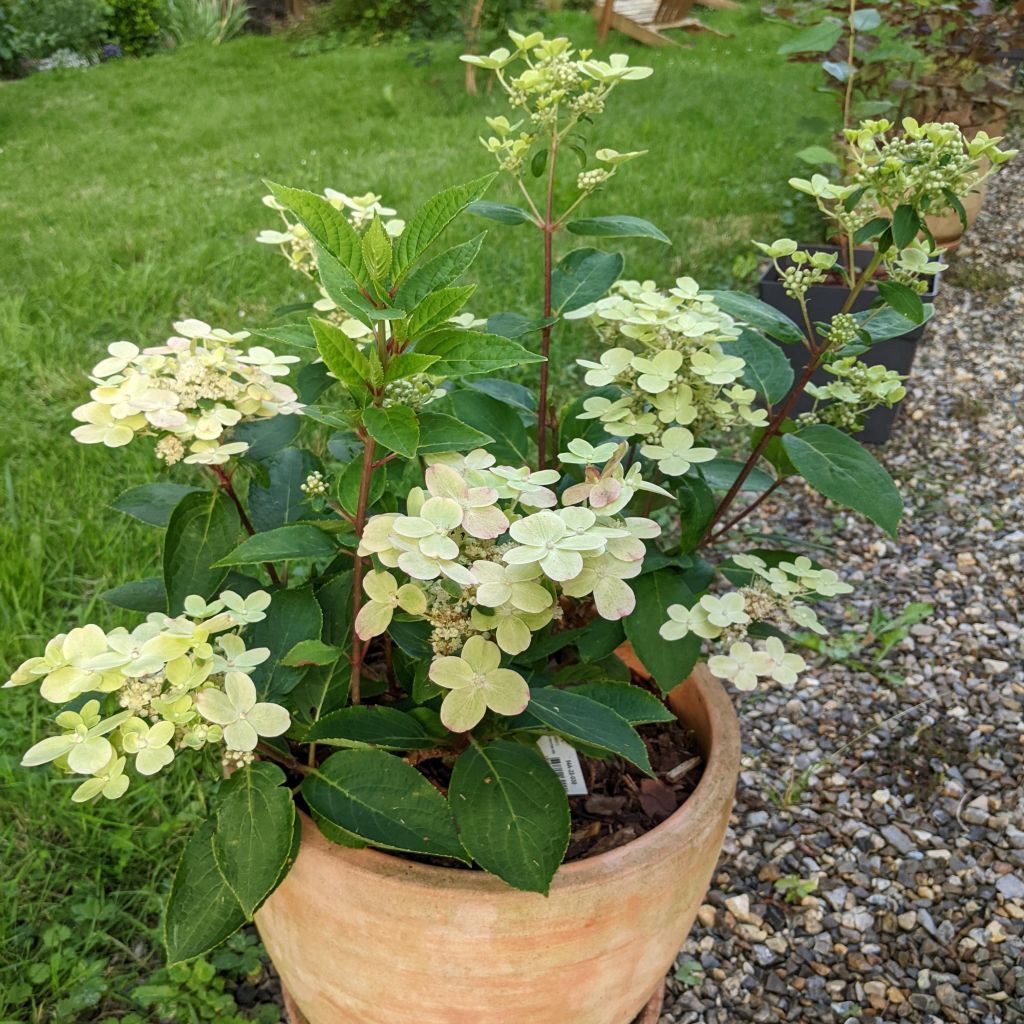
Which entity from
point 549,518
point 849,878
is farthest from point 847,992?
point 549,518

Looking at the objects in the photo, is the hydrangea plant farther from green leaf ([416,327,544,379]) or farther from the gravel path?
the gravel path

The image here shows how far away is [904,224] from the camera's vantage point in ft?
3.17

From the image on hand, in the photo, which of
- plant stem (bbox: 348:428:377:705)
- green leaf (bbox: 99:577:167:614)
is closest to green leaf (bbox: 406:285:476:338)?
plant stem (bbox: 348:428:377:705)

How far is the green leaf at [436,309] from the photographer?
0.81 m

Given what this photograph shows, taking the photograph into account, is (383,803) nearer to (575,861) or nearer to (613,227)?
(575,861)

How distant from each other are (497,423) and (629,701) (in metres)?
0.41

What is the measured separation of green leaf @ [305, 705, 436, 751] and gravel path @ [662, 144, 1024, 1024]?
0.76 metres

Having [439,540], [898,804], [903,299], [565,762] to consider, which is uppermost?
[903,299]

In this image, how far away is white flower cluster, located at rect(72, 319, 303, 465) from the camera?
0.93 m

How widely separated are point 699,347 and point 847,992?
106cm

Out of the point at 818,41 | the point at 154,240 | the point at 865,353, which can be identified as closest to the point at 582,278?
the point at 865,353

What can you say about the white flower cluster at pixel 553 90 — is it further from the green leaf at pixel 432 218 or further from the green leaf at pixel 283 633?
the green leaf at pixel 283 633

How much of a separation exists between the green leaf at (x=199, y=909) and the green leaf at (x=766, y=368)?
2.76 feet

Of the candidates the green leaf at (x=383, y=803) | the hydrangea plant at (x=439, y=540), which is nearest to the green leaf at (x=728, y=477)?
the hydrangea plant at (x=439, y=540)
